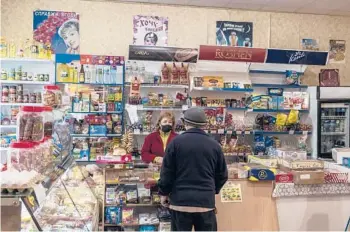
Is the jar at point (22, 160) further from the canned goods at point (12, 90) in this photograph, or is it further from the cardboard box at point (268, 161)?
the canned goods at point (12, 90)

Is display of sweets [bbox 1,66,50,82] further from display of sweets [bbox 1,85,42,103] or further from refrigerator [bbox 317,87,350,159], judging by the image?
refrigerator [bbox 317,87,350,159]

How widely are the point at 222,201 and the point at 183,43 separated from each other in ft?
11.5

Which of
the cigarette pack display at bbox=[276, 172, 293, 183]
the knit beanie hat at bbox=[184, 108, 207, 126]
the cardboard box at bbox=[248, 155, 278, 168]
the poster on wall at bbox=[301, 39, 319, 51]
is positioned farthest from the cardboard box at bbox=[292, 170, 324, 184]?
the poster on wall at bbox=[301, 39, 319, 51]

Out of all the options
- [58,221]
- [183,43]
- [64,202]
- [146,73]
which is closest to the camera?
[58,221]

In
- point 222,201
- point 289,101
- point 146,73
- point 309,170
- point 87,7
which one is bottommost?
point 222,201

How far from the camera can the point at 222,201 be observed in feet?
12.6

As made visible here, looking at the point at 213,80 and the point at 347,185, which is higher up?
the point at 213,80

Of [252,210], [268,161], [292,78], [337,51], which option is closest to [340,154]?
[268,161]

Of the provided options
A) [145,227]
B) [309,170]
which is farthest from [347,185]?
[145,227]

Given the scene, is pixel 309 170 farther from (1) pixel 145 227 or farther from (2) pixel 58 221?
(2) pixel 58 221

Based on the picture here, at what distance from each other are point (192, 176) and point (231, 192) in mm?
1065

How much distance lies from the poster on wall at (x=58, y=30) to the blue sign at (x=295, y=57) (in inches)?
130

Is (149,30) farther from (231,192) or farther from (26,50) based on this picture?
(231,192)

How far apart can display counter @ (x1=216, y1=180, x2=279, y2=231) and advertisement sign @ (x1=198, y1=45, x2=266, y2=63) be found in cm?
261
